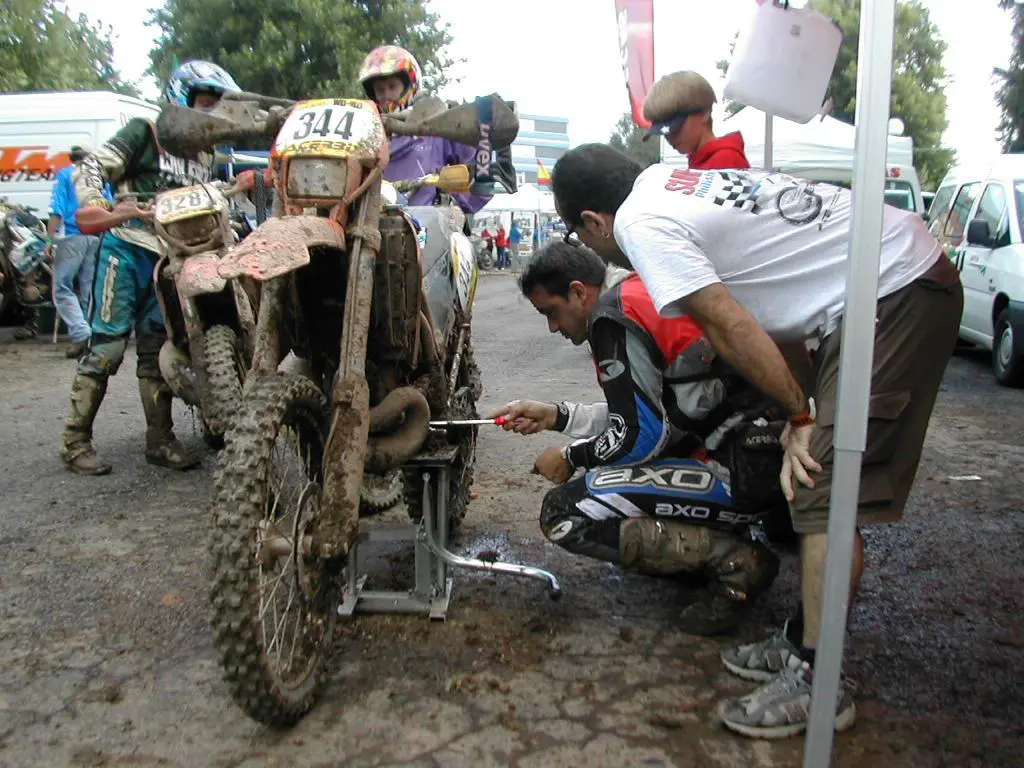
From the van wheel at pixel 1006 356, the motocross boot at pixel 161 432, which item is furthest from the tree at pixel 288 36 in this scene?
the motocross boot at pixel 161 432

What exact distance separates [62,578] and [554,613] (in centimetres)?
175

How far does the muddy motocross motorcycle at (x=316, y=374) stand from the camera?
2131 millimetres

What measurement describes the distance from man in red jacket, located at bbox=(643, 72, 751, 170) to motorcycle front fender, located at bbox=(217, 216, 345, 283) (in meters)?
1.40

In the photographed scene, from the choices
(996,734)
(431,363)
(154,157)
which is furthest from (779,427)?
(154,157)

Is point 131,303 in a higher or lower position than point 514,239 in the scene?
higher

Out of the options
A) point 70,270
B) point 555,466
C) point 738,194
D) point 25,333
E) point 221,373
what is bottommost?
point 25,333

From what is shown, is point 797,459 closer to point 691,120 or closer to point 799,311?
point 799,311

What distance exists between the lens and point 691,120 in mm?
3371

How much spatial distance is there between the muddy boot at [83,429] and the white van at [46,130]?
716cm

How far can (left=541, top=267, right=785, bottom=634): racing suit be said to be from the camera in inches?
106

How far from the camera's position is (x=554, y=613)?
2.99 m

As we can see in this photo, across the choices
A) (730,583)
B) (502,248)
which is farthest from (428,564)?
(502,248)

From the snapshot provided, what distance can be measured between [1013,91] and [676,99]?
5288 mm

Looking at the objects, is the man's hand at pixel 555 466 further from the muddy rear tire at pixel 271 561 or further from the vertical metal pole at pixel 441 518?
the muddy rear tire at pixel 271 561
